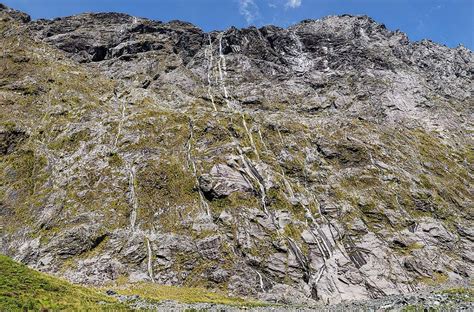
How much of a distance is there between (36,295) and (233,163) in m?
57.6

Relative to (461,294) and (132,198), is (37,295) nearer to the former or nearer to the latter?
(132,198)

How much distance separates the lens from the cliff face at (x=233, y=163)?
73.1m

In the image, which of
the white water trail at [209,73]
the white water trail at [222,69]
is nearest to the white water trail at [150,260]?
the white water trail at [209,73]

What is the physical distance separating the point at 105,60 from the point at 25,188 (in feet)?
Result: 256

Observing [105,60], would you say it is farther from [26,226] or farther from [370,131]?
[370,131]

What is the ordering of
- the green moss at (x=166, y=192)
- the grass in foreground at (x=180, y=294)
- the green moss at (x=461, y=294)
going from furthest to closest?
the green moss at (x=166, y=192) → the grass in foreground at (x=180, y=294) → the green moss at (x=461, y=294)

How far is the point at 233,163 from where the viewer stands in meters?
93.0

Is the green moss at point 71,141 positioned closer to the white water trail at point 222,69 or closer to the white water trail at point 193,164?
the white water trail at point 193,164

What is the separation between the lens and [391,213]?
294 feet

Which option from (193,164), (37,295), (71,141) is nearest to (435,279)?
(193,164)

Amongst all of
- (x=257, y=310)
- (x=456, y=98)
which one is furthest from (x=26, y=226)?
(x=456, y=98)

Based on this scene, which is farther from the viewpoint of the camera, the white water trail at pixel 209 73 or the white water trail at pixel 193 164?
the white water trail at pixel 209 73

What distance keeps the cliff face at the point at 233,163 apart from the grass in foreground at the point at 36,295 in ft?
71.3

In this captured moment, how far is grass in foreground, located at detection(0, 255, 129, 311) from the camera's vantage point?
120 feet
